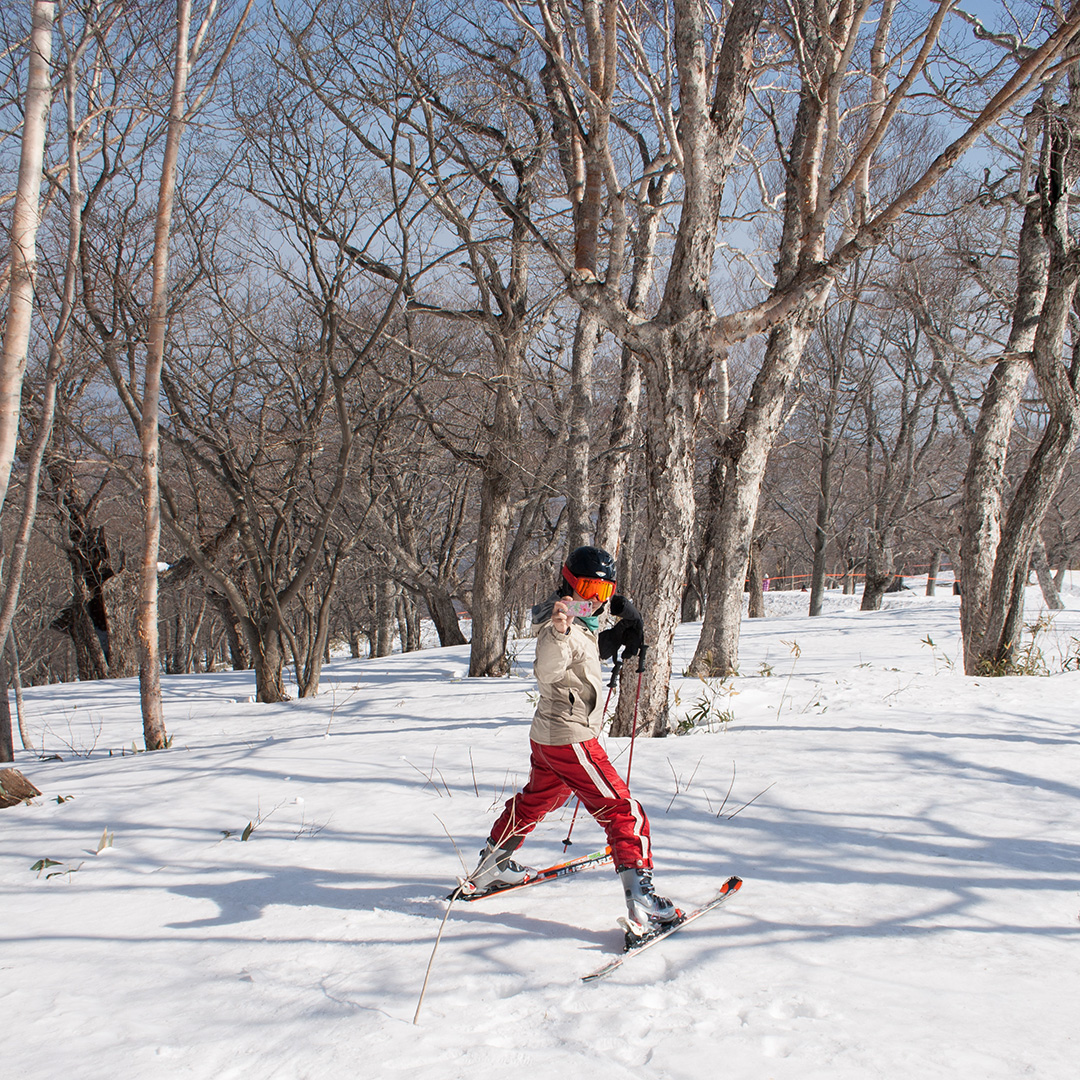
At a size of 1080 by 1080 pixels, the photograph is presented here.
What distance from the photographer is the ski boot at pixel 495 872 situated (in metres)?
2.91

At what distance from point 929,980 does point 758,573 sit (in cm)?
1895

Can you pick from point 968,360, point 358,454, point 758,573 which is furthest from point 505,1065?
point 758,573

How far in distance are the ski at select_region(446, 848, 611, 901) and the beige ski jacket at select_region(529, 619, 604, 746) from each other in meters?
0.54

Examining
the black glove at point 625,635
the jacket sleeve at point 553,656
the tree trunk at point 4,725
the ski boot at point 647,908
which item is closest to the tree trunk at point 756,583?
the tree trunk at point 4,725

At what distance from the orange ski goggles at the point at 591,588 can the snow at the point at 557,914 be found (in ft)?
3.91

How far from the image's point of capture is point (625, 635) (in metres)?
3.33

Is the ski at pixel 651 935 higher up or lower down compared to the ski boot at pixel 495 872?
lower down

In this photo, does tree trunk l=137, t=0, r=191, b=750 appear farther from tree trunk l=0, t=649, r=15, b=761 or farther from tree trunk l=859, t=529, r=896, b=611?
tree trunk l=859, t=529, r=896, b=611

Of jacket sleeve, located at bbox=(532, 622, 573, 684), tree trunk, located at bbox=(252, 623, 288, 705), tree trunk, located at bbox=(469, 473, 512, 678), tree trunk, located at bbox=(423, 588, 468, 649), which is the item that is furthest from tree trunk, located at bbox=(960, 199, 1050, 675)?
tree trunk, located at bbox=(423, 588, 468, 649)

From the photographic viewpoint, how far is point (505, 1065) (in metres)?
1.92

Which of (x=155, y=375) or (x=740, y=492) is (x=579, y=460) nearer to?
(x=740, y=492)

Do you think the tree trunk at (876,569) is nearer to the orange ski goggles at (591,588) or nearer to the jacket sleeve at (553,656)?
the orange ski goggles at (591,588)

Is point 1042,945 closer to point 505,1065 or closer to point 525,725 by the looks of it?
point 505,1065

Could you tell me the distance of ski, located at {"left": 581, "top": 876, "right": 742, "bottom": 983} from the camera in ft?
7.68
